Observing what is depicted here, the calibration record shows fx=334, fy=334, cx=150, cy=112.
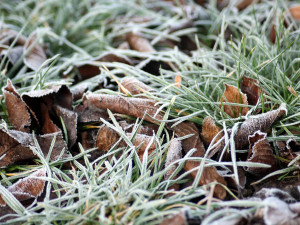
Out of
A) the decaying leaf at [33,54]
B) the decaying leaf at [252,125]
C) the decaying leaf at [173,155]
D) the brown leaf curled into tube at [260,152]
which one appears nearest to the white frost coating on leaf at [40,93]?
the decaying leaf at [33,54]

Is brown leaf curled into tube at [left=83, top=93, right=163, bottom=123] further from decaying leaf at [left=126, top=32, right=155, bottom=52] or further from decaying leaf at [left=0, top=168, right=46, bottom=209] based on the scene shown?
decaying leaf at [left=126, top=32, right=155, bottom=52]

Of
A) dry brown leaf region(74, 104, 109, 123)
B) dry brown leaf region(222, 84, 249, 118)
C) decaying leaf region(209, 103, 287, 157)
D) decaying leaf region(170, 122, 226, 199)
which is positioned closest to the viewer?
decaying leaf region(170, 122, 226, 199)

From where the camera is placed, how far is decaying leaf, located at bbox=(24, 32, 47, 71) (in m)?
1.85

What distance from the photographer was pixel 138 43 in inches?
83.6

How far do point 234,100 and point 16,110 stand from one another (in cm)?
93

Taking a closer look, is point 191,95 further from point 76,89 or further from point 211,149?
point 76,89

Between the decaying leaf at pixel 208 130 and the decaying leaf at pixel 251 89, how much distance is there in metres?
0.23

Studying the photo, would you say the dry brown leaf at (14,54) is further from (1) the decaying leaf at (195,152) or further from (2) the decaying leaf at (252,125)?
(2) the decaying leaf at (252,125)

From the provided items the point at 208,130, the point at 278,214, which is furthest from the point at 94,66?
the point at 278,214

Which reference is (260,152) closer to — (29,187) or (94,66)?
(29,187)

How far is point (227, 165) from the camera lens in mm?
1225

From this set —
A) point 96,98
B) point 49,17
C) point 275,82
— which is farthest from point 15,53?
point 275,82

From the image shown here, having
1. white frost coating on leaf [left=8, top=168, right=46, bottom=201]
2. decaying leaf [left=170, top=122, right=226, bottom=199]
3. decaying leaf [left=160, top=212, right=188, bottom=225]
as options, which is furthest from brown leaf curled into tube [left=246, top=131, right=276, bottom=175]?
white frost coating on leaf [left=8, top=168, right=46, bottom=201]

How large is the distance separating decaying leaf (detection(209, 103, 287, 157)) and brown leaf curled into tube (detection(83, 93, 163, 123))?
0.31m
